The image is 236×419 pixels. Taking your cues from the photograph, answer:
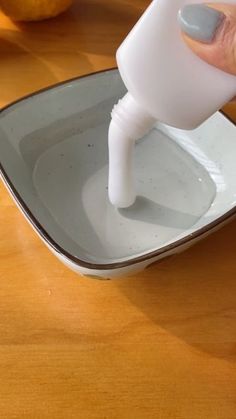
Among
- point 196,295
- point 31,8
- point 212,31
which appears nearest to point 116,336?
point 196,295

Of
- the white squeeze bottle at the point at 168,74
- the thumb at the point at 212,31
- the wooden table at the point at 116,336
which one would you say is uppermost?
the thumb at the point at 212,31

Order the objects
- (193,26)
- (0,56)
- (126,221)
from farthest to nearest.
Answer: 1. (0,56)
2. (126,221)
3. (193,26)

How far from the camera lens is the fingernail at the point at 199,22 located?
358mm

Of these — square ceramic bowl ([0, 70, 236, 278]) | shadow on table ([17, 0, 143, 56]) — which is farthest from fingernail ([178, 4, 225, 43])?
shadow on table ([17, 0, 143, 56])

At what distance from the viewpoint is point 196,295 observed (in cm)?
43

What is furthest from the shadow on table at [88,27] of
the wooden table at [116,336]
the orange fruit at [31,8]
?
the wooden table at [116,336]

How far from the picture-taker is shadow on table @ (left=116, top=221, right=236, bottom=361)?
415 millimetres

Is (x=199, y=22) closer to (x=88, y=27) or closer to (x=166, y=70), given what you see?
(x=166, y=70)

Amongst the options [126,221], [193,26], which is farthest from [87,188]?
[193,26]

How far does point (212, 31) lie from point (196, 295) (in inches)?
6.2

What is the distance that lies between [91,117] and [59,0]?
138 millimetres

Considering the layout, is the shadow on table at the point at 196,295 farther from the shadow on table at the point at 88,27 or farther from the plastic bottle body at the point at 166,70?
the shadow on table at the point at 88,27

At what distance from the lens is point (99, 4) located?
25.7 inches

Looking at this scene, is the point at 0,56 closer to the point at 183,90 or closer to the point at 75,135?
the point at 75,135
